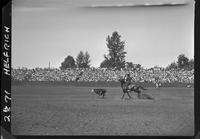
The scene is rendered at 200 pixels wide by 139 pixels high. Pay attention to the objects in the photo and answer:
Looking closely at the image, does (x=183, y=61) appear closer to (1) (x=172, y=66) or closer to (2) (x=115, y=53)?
(1) (x=172, y=66)

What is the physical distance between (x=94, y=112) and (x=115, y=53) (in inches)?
16.4

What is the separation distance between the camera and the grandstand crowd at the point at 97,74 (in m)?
3.42

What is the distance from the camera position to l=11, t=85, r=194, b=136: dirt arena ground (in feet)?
11.1

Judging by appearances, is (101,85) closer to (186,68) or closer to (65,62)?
(65,62)

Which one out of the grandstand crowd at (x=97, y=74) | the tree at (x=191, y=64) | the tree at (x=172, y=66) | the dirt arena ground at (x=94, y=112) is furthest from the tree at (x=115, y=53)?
the tree at (x=191, y=64)

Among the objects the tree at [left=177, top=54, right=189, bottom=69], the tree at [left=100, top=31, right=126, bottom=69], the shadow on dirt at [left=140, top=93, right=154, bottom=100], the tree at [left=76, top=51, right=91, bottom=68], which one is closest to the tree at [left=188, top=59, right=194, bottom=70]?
the tree at [left=177, top=54, right=189, bottom=69]

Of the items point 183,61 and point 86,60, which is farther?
point 86,60

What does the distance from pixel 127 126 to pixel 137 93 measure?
0.24m

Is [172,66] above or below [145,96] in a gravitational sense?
above

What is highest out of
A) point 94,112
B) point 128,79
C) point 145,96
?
point 128,79

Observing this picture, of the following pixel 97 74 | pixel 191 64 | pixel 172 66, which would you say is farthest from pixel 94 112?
pixel 191 64

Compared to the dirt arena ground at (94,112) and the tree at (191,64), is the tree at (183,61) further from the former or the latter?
the dirt arena ground at (94,112)

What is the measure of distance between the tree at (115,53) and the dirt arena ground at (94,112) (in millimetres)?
167

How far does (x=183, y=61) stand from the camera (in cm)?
334
